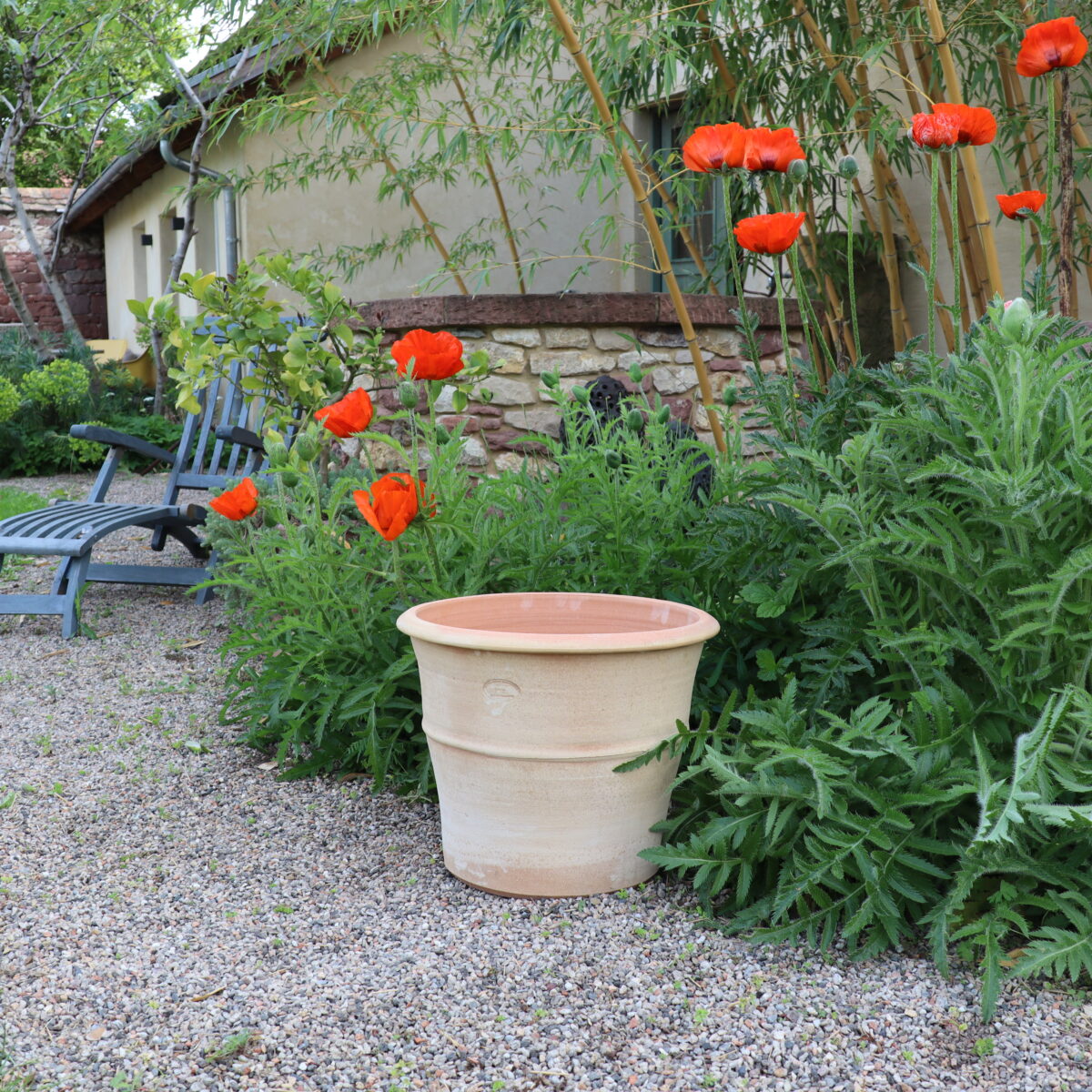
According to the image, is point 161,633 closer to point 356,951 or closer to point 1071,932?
point 356,951

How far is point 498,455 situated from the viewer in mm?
4227

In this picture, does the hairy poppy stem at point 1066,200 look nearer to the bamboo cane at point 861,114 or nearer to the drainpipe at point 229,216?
the bamboo cane at point 861,114

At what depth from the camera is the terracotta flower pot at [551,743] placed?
5.45ft

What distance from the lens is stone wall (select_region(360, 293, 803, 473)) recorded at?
4.05 meters

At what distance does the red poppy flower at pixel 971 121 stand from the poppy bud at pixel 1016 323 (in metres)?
0.37

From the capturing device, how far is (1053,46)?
1.90 meters

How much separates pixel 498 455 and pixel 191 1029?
3017 mm

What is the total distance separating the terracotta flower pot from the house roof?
3609 millimetres

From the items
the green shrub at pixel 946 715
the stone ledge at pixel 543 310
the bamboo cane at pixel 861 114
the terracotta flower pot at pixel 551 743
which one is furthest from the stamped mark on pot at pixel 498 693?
the stone ledge at pixel 543 310

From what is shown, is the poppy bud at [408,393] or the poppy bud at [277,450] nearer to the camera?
the poppy bud at [408,393]

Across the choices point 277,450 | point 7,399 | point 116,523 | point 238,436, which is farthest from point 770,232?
point 7,399

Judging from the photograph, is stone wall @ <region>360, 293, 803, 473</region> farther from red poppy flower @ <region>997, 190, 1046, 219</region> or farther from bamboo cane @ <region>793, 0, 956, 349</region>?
red poppy flower @ <region>997, 190, 1046, 219</region>

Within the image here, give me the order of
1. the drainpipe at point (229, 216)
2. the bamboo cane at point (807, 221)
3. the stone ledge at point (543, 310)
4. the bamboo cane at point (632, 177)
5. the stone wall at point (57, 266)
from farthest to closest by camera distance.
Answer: the stone wall at point (57, 266), the drainpipe at point (229, 216), the stone ledge at point (543, 310), the bamboo cane at point (807, 221), the bamboo cane at point (632, 177)

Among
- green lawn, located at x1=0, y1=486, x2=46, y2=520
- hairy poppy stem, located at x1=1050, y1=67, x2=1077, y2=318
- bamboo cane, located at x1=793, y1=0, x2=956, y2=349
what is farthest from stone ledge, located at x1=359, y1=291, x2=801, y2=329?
green lawn, located at x1=0, y1=486, x2=46, y2=520
